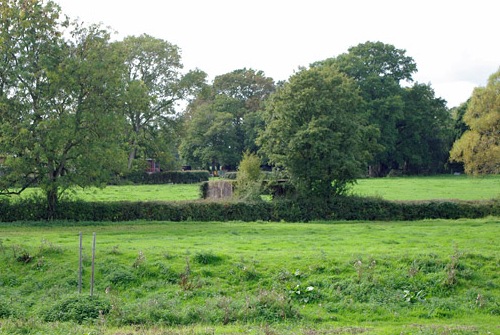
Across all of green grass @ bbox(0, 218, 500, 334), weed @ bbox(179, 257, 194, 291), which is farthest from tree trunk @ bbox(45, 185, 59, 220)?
weed @ bbox(179, 257, 194, 291)

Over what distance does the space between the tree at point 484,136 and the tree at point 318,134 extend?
6.83 m

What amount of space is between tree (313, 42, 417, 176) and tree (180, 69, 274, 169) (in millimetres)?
15990

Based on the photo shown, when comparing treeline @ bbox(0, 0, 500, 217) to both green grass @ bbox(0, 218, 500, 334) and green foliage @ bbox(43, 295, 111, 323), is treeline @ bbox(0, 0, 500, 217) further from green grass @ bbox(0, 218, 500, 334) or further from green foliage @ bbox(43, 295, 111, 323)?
green foliage @ bbox(43, 295, 111, 323)

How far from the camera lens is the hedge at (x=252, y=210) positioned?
114ft

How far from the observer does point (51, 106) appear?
112 ft

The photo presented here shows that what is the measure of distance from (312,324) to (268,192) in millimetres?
25189

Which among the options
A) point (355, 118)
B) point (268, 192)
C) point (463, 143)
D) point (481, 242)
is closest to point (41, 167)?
point (268, 192)

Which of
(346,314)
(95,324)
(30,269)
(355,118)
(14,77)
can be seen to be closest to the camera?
(95,324)

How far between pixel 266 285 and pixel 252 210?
62.8ft

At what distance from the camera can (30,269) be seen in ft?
61.9

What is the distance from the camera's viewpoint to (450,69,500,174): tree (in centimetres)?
3884

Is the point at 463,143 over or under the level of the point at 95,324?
over

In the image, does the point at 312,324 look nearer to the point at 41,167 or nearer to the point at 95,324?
the point at 95,324

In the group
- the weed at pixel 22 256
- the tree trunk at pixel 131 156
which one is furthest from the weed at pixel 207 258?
the tree trunk at pixel 131 156
